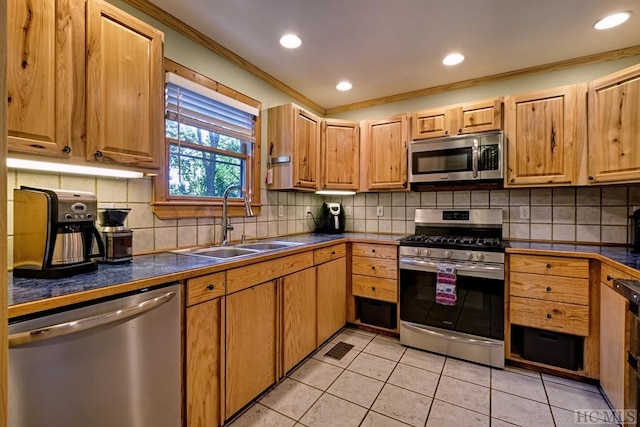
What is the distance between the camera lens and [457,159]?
259 centimetres

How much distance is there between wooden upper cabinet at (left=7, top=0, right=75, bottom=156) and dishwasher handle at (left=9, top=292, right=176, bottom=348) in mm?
708

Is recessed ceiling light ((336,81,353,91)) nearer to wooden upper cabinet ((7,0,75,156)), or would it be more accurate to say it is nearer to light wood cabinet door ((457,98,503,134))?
light wood cabinet door ((457,98,503,134))

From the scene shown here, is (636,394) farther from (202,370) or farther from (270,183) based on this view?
(270,183)

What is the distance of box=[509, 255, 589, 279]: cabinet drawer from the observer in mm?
1980

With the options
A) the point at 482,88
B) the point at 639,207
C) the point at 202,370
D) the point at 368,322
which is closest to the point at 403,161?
the point at 482,88

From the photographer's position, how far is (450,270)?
2342 millimetres

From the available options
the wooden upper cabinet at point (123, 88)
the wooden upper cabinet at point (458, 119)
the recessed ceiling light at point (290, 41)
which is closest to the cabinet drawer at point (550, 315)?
the wooden upper cabinet at point (458, 119)

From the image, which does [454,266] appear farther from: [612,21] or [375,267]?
[612,21]

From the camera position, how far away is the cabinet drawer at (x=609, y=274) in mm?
1627

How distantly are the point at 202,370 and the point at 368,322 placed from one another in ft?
5.83

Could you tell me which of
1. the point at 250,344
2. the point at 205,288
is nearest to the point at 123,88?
the point at 205,288

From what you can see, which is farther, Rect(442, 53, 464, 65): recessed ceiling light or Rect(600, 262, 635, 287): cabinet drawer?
Rect(442, 53, 464, 65): recessed ceiling light

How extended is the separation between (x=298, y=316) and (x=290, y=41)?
6.77 feet

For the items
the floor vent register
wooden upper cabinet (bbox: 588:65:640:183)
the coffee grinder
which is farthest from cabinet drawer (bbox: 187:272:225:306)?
wooden upper cabinet (bbox: 588:65:640:183)
